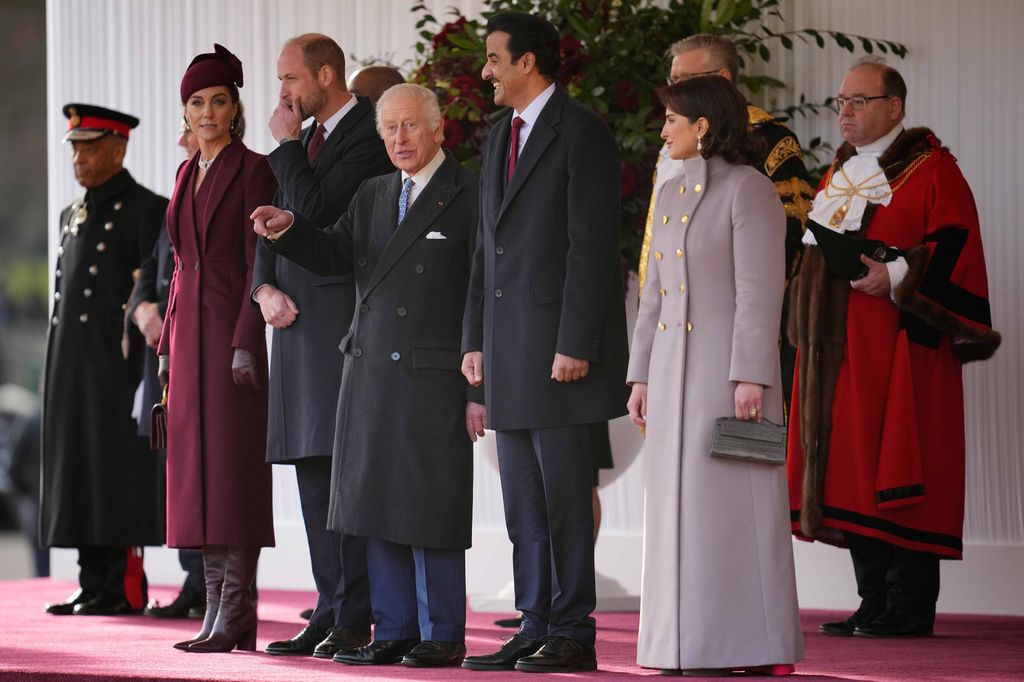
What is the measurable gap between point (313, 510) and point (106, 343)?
1885mm

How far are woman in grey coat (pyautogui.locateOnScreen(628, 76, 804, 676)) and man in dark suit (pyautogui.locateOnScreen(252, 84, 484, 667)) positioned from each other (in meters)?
0.53

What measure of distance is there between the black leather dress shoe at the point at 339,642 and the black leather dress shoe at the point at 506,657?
1.43ft

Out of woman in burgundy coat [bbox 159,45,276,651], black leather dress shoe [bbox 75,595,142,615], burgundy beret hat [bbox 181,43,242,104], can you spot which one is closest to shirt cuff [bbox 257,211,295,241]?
woman in burgundy coat [bbox 159,45,276,651]

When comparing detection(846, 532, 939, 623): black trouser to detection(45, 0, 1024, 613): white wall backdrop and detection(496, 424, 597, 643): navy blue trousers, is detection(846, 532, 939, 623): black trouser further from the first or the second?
detection(496, 424, 597, 643): navy blue trousers

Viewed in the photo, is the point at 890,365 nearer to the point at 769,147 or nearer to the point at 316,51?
the point at 769,147

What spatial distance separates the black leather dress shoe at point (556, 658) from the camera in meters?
3.74

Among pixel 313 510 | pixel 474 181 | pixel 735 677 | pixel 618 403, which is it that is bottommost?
pixel 735 677

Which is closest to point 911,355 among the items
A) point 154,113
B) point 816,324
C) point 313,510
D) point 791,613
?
point 816,324

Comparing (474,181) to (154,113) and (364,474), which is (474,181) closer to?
(364,474)

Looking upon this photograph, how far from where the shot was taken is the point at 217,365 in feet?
14.1

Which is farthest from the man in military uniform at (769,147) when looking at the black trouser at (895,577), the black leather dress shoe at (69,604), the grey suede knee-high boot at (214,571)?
the black leather dress shoe at (69,604)

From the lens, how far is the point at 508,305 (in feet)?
12.8

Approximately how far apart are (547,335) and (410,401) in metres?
0.39

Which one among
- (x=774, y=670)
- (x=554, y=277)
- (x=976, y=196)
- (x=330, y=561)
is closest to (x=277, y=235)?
(x=554, y=277)
